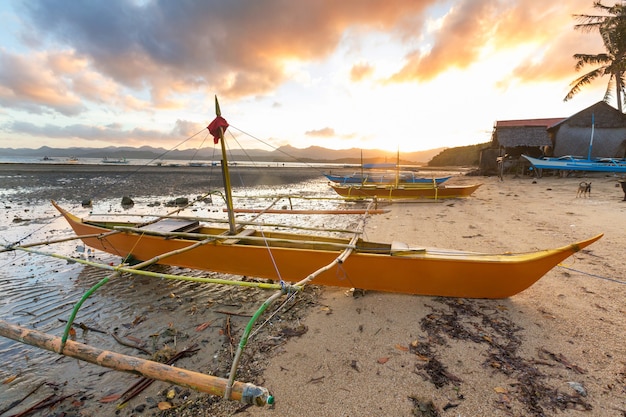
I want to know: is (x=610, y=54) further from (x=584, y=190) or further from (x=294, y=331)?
(x=294, y=331)

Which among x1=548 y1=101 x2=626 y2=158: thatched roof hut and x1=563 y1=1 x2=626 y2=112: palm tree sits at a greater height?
x1=563 y1=1 x2=626 y2=112: palm tree

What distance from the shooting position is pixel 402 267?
4.56 metres

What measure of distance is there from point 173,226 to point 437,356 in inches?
244

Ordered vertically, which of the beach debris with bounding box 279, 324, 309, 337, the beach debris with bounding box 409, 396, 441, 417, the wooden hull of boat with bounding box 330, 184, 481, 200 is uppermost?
the wooden hull of boat with bounding box 330, 184, 481, 200

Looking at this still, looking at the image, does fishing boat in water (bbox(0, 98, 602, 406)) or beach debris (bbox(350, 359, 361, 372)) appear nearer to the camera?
fishing boat in water (bbox(0, 98, 602, 406))

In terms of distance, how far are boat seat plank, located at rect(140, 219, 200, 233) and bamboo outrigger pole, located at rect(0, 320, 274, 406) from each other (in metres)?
3.14

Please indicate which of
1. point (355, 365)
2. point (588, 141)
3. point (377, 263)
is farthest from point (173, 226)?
point (588, 141)

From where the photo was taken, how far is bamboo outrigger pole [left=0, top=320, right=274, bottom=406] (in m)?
2.18

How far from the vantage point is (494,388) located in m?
2.95

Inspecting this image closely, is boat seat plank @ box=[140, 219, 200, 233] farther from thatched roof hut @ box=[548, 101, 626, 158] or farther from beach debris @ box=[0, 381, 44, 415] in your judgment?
thatched roof hut @ box=[548, 101, 626, 158]

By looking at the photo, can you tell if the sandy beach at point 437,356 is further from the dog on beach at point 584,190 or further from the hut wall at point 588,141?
the hut wall at point 588,141

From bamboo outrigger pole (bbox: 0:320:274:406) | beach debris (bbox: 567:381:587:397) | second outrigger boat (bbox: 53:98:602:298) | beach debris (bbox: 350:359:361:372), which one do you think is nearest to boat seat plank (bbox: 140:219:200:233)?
second outrigger boat (bbox: 53:98:602:298)

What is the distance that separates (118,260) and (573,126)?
3650 cm

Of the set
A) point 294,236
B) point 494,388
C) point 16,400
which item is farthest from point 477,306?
point 16,400
